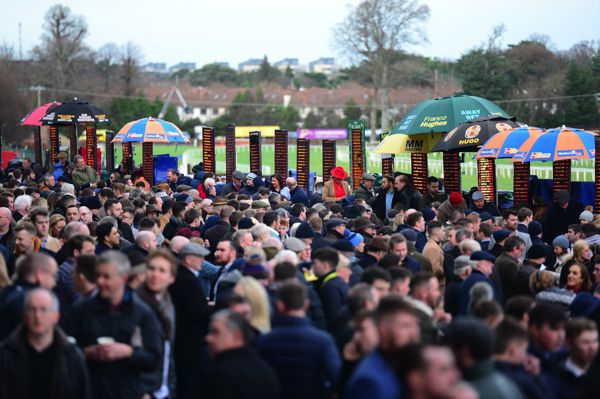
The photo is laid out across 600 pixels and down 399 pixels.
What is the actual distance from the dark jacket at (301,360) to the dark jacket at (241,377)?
0.38 metres

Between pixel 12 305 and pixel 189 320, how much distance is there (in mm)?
1509

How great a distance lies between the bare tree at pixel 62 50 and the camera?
94.1 m

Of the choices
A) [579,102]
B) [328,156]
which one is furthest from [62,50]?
[328,156]

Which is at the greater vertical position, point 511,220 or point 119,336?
point 511,220

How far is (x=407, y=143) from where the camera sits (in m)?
24.3

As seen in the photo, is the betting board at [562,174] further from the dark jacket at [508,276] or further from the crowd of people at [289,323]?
the dark jacket at [508,276]

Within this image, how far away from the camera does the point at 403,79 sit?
91250 mm

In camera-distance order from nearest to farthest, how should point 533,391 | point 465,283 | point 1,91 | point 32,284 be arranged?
point 533,391 < point 32,284 < point 465,283 < point 1,91

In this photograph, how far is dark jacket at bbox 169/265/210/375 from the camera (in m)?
8.70

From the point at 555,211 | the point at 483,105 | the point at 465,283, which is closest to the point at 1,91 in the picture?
the point at 483,105

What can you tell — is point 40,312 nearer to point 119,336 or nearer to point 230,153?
point 119,336

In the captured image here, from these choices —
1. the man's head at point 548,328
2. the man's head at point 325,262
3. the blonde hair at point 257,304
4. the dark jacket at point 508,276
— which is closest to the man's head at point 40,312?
the blonde hair at point 257,304

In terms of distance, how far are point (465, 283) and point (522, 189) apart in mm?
11611

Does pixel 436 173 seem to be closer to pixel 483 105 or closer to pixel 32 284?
pixel 483 105
